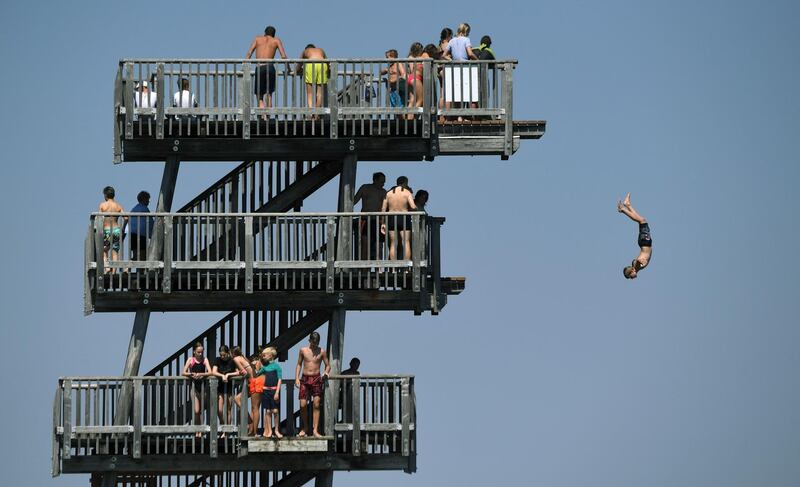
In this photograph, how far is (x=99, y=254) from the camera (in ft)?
279

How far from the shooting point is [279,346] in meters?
87.3

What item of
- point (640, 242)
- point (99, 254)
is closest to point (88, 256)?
point (99, 254)

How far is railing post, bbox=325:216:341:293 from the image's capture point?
8500 centimetres

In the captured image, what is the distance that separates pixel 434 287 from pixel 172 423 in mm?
5779

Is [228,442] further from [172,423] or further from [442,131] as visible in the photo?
[442,131]

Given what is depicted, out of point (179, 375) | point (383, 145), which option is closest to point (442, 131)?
point (383, 145)

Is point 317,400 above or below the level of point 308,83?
below

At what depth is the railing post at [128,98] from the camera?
85250 mm

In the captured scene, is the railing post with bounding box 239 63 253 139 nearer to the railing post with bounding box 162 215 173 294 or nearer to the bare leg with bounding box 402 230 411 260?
the railing post with bounding box 162 215 173 294

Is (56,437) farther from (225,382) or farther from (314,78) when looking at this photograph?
(314,78)

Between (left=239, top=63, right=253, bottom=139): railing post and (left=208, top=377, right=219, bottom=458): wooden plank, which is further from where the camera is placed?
(left=239, top=63, right=253, bottom=139): railing post

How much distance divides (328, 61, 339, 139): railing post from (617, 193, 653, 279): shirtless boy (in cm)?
980

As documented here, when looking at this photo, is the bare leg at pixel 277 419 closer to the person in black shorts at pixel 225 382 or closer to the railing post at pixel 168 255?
the person in black shorts at pixel 225 382

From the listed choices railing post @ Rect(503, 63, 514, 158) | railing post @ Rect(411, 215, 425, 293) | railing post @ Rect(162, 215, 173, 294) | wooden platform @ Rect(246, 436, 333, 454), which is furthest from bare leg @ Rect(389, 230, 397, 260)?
railing post @ Rect(162, 215, 173, 294)
